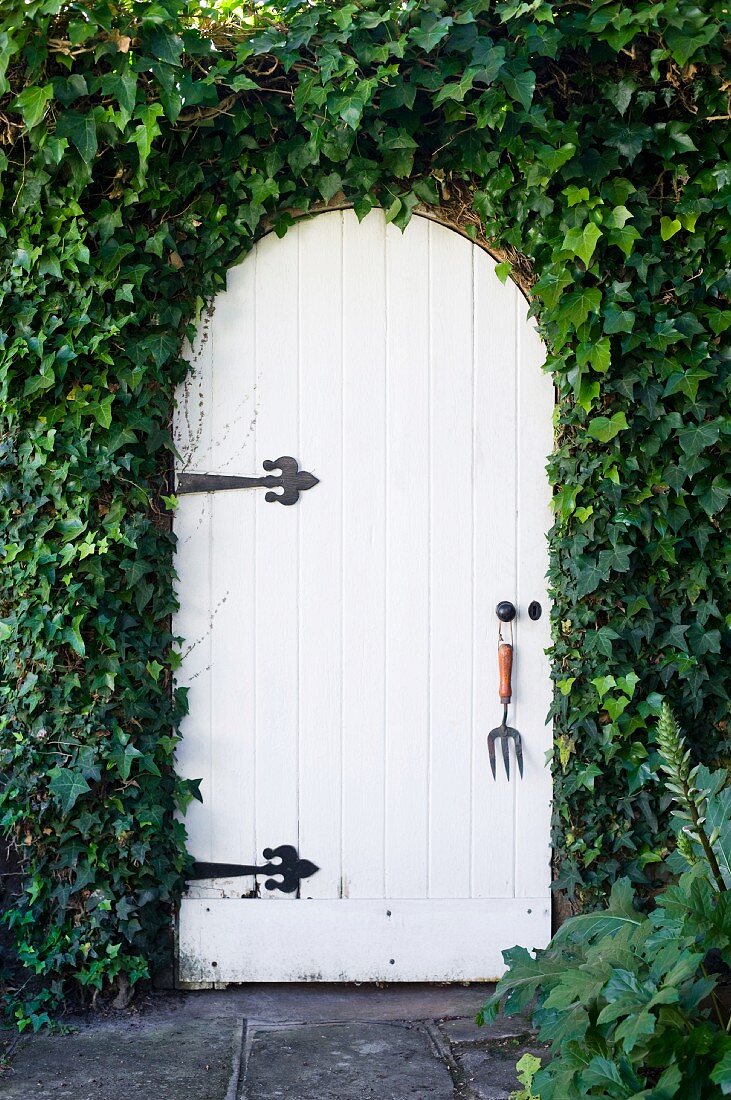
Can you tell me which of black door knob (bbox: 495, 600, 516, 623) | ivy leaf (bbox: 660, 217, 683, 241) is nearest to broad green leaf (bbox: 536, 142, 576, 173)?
ivy leaf (bbox: 660, 217, 683, 241)

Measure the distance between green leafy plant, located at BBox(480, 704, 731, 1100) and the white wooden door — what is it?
0.94 metres

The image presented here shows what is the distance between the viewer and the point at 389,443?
2.98 meters

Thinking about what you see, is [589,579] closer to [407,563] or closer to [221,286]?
[407,563]

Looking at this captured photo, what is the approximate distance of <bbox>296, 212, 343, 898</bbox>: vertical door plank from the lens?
2.96 m

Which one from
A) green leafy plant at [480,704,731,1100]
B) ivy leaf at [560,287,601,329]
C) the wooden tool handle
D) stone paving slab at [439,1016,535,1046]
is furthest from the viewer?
the wooden tool handle

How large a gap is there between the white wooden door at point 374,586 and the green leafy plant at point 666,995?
0.94 metres

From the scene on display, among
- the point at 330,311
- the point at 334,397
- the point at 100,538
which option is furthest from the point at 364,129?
the point at 100,538

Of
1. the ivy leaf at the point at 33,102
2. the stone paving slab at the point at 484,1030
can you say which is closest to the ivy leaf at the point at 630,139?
the ivy leaf at the point at 33,102

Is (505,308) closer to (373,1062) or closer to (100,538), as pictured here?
(100,538)

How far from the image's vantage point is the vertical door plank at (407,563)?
2969 mm

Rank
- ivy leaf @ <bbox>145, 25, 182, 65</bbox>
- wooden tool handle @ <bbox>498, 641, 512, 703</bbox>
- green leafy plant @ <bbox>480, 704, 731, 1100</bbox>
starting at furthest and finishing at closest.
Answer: wooden tool handle @ <bbox>498, 641, 512, 703</bbox> → ivy leaf @ <bbox>145, 25, 182, 65</bbox> → green leafy plant @ <bbox>480, 704, 731, 1100</bbox>

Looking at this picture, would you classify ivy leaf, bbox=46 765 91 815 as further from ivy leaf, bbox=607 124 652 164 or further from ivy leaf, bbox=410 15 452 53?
ivy leaf, bbox=607 124 652 164

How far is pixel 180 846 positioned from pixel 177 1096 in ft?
2.36

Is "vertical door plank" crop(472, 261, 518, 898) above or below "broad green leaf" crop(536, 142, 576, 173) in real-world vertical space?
below
